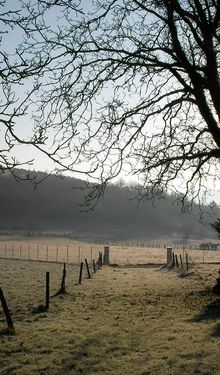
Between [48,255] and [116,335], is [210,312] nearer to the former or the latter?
[116,335]

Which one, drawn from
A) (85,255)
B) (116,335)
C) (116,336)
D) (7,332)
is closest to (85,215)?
(85,255)

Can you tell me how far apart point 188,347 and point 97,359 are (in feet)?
6.58

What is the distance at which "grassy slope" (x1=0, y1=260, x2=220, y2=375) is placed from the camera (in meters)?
9.63

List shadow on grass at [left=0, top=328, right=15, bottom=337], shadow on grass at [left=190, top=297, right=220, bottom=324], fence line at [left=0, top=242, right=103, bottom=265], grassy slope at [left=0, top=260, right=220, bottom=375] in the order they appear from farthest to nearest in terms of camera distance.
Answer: fence line at [left=0, top=242, right=103, bottom=265], shadow on grass at [left=190, top=297, right=220, bottom=324], shadow on grass at [left=0, top=328, right=15, bottom=337], grassy slope at [left=0, top=260, right=220, bottom=375]

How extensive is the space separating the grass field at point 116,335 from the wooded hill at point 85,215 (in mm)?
132842

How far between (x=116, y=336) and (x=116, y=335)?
0.12 metres

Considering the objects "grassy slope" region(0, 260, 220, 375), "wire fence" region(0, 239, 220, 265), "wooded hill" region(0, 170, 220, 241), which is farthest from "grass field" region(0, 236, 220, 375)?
"wooded hill" region(0, 170, 220, 241)

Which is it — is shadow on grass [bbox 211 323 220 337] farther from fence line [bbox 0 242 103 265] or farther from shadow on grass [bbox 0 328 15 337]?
fence line [bbox 0 242 103 265]

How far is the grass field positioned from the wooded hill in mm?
132842

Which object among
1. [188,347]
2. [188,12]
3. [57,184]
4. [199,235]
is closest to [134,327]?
[188,347]

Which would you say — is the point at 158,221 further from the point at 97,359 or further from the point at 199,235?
the point at 97,359

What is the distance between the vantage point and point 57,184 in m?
178

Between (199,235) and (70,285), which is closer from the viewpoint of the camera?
(70,285)

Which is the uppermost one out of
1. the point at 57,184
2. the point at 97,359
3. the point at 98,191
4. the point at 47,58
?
the point at 57,184
